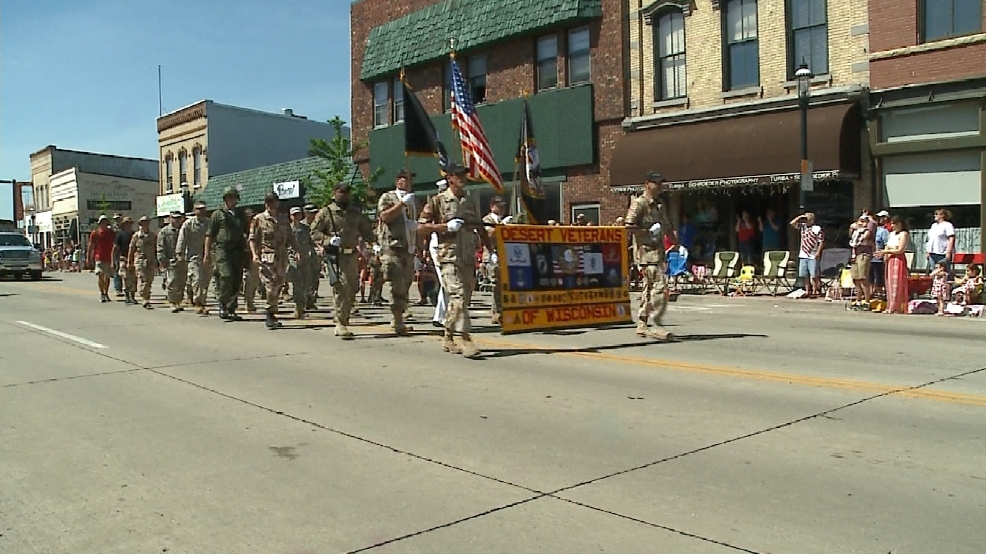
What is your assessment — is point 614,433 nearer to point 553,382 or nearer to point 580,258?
point 553,382

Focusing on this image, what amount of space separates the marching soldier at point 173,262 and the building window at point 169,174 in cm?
3637

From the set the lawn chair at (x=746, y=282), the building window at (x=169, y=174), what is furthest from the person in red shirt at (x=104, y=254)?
the building window at (x=169, y=174)

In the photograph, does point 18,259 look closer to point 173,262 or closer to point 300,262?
point 173,262

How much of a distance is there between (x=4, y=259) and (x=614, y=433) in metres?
33.9

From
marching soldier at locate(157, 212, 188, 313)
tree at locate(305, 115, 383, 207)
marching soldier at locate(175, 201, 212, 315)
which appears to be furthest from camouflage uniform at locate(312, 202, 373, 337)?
tree at locate(305, 115, 383, 207)

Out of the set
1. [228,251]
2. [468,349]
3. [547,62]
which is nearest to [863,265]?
[468,349]

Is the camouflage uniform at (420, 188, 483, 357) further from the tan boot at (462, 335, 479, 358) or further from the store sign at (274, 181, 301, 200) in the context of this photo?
the store sign at (274, 181, 301, 200)

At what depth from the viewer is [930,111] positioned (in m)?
19.2

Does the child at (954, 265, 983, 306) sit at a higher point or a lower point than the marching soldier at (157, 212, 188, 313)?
lower

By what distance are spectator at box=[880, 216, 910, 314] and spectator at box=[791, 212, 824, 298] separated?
2971 millimetres

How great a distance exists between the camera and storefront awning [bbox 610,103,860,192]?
1981 centimetres

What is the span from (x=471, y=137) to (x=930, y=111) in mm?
10125

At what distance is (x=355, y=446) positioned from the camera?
6.15m

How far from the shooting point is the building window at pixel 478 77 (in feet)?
96.9
